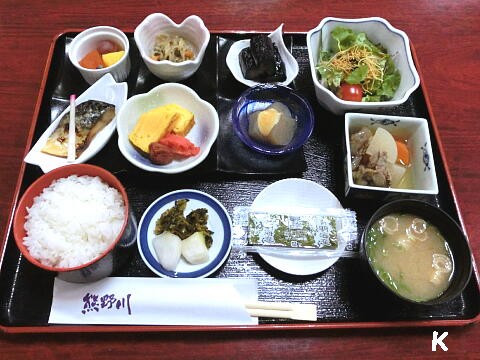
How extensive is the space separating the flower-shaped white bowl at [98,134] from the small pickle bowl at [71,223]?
7.3 inches

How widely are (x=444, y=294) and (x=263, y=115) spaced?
101 centimetres

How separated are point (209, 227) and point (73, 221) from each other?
51 cm

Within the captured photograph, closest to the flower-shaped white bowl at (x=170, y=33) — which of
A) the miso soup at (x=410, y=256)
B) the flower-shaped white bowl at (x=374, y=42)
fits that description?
the flower-shaped white bowl at (x=374, y=42)

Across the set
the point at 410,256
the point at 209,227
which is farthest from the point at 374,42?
the point at 209,227

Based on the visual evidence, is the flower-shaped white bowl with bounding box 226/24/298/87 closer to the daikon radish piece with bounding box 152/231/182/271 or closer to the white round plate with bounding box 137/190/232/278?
the white round plate with bounding box 137/190/232/278

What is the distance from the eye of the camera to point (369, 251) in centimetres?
152

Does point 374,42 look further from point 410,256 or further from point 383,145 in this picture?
point 410,256

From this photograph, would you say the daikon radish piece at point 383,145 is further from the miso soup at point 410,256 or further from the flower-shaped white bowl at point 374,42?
the miso soup at point 410,256

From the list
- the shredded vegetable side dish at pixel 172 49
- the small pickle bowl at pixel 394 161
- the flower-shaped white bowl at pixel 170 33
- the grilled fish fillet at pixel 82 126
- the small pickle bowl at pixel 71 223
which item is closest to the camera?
the small pickle bowl at pixel 71 223

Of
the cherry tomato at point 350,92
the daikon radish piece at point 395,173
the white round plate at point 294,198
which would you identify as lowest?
the white round plate at point 294,198

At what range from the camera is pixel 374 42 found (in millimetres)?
2047

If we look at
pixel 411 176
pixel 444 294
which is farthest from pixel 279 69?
pixel 444 294

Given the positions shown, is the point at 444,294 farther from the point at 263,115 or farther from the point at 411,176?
the point at 263,115

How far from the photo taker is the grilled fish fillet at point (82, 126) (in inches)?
67.6
